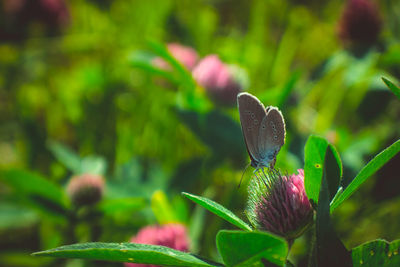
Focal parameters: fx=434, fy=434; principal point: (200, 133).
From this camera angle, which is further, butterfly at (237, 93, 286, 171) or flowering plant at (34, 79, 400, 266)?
butterfly at (237, 93, 286, 171)

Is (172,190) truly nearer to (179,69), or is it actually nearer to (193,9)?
(179,69)

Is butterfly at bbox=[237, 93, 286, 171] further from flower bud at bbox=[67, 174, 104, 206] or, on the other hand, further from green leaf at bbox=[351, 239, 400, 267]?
flower bud at bbox=[67, 174, 104, 206]

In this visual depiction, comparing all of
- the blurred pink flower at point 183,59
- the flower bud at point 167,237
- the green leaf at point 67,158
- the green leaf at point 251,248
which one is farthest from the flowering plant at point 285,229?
the blurred pink flower at point 183,59

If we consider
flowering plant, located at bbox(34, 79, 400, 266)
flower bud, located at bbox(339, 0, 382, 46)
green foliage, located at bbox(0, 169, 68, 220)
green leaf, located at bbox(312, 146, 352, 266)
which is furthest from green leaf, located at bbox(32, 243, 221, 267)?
flower bud, located at bbox(339, 0, 382, 46)

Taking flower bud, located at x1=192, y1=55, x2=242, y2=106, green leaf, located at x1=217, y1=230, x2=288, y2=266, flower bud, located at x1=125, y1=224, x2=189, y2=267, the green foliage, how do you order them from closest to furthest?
green leaf, located at x1=217, y1=230, x2=288, y2=266
flower bud, located at x1=125, y1=224, x2=189, y2=267
the green foliage
flower bud, located at x1=192, y1=55, x2=242, y2=106

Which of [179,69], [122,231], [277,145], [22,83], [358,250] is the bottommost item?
[358,250]

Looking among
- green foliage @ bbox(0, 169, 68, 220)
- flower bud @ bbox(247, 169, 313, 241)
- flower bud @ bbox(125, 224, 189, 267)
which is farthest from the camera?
green foliage @ bbox(0, 169, 68, 220)

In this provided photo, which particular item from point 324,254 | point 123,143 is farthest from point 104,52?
point 324,254
